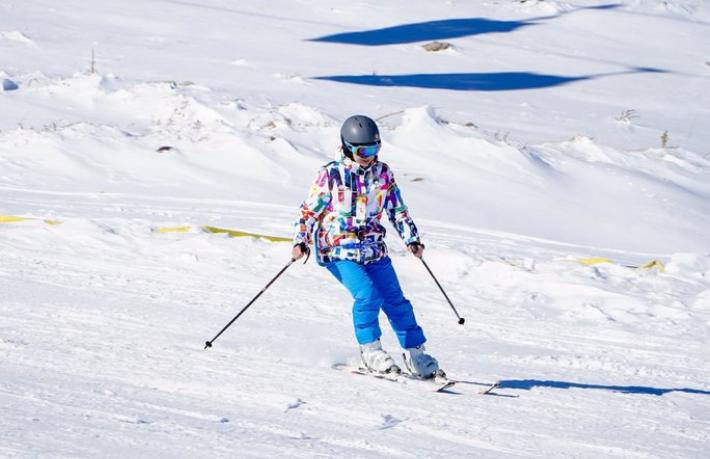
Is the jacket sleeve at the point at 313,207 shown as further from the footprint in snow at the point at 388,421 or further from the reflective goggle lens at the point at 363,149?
the footprint in snow at the point at 388,421

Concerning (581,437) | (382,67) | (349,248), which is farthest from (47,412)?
(382,67)

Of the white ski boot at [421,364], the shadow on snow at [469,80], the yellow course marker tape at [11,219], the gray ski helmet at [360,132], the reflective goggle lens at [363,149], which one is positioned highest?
the gray ski helmet at [360,132]

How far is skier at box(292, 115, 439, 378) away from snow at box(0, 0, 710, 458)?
26 cm

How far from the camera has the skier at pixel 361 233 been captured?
6.02 meters

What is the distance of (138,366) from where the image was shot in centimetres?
590

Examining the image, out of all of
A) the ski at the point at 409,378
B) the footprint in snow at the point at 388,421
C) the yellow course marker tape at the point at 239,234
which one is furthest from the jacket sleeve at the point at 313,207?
the yellow course marker tape at the point at 239,234

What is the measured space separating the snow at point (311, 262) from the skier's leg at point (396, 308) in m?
0.33

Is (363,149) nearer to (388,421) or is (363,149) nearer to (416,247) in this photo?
(416,247)

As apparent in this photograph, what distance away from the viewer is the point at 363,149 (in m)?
5.96

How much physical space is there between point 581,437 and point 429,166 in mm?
8511

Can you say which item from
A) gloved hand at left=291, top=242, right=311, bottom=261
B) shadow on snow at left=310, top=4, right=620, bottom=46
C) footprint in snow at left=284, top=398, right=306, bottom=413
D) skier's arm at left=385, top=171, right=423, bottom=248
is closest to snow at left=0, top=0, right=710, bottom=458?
footprint in snow at left=284, top=398, right=306, bottom=413

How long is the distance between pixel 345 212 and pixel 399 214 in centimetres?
36

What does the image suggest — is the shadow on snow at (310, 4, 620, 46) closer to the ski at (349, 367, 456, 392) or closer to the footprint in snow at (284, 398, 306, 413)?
the ski at (349, 367, 456, 392)

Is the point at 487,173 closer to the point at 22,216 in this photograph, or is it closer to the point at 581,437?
the point at 22,216
